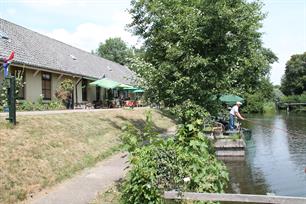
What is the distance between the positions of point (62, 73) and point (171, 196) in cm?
2300

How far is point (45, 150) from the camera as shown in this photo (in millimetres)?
11898

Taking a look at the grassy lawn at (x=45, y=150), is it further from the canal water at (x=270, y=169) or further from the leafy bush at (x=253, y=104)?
the leafy bush at (x=253, y=104)

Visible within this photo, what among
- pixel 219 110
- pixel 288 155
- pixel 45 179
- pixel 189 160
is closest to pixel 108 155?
pixel 45 179

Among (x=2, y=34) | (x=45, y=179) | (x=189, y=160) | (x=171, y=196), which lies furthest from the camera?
(x=2, y=34)

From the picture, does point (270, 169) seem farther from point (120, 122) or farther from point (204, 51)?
point (120, 122)

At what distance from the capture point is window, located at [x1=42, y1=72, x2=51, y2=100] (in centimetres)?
2720

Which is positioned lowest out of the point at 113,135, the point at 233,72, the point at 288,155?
the point at 288,155

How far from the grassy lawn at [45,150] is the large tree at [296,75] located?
259 feet

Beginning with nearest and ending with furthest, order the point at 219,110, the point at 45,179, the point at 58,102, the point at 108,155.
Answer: the point at 45,179 → the point at 108,155 → the point at 219,110 → the point at 58,102

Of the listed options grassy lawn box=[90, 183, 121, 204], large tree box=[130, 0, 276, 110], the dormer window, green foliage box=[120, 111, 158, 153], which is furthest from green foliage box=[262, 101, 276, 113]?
green foliage box=[120, 111, 158, 153]

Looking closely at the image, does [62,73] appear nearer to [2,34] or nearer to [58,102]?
[58,102]

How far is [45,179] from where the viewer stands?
32.9ft

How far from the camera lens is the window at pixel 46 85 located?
27203 millimetres

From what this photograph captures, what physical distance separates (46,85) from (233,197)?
74.6 feet
